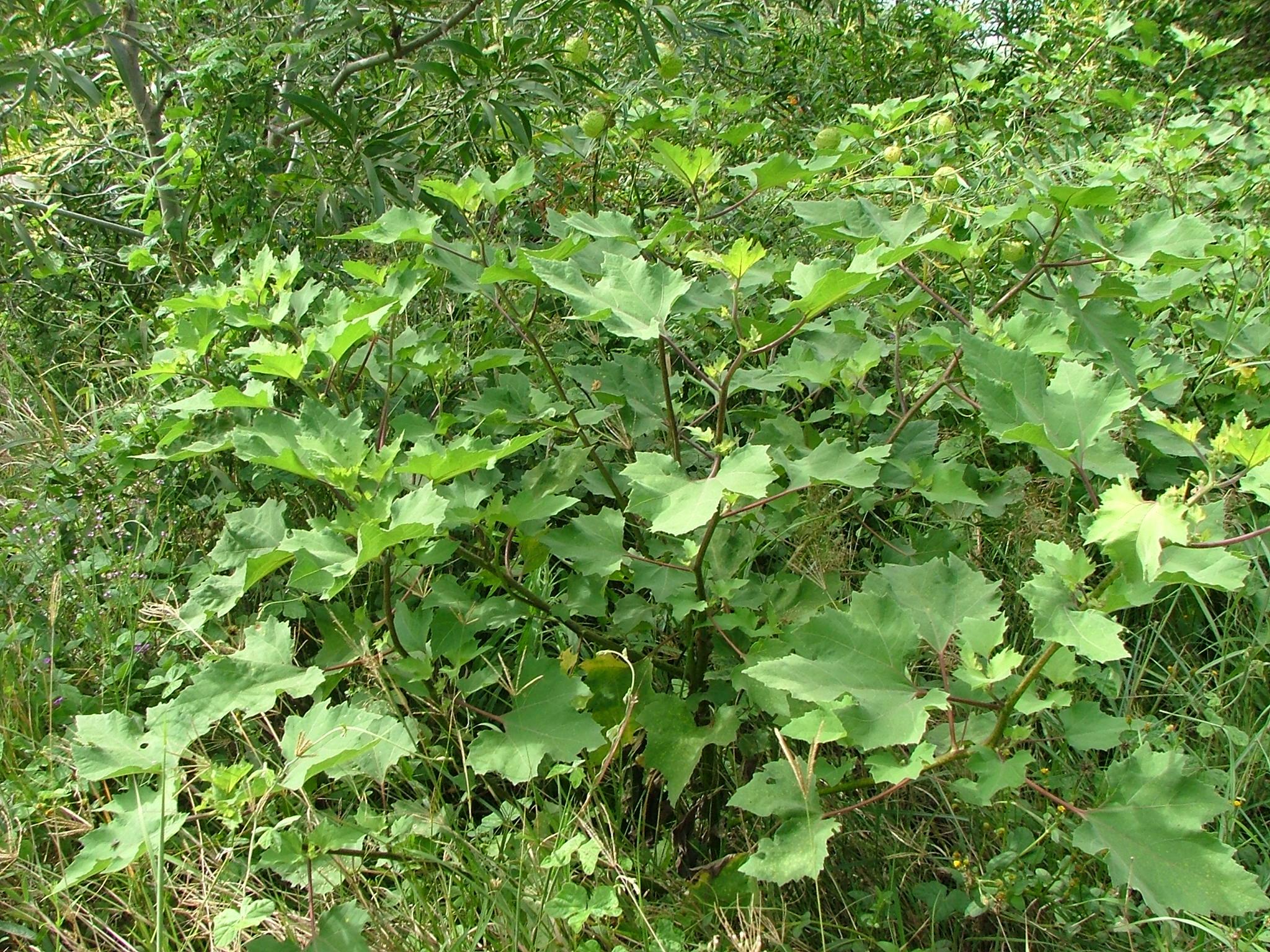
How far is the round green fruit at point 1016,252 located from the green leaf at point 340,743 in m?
1.40

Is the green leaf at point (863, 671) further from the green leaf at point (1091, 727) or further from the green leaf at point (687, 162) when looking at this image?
the green leaf at point (687, 162)

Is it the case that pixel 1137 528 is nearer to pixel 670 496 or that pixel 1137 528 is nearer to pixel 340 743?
pixel 670 496

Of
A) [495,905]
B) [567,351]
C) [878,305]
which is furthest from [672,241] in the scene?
[495,905]

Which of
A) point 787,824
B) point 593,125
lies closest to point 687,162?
point 593,125

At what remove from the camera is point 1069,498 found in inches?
81.4

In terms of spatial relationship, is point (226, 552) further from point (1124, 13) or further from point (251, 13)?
point (1124, 13)

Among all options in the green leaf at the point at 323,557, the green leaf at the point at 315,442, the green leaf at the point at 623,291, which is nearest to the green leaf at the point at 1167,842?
the green leaf at the point at 623,291

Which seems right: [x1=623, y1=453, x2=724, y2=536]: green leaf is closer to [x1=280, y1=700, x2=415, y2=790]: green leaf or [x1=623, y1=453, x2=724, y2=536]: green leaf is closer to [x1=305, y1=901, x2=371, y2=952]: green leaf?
[x1=280, y1=700, x2=415, y2=790]: green leaf

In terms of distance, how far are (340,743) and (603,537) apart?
49 cm

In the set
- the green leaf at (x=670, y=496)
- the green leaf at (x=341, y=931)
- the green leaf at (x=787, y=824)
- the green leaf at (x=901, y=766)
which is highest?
the green leaf at (x=670, y=496)

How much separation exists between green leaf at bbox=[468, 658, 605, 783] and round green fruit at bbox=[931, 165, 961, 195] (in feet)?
5.44

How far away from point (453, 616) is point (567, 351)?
3.07 feet

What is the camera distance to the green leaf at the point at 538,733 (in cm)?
137

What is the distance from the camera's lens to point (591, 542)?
1.53 meters
